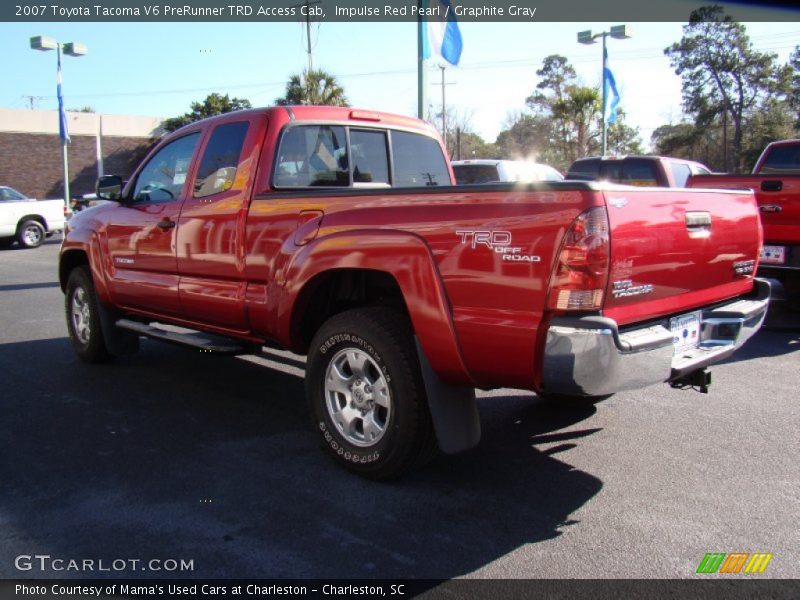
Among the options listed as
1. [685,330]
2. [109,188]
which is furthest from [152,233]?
[685,330]

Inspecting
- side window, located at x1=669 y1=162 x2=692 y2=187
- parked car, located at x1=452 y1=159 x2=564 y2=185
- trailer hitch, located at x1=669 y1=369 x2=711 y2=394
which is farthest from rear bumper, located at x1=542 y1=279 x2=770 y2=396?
side window, located at x1=669 y1=162 x2=692 y2=187

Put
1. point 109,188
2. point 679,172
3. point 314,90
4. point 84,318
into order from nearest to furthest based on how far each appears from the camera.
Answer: point 109,188, point 84,318, point 679,172, point 314,90

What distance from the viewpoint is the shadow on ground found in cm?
307

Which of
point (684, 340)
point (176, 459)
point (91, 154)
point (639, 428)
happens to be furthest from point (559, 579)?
point (91, 154)

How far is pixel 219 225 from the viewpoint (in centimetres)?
464

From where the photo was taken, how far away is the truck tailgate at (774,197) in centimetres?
698

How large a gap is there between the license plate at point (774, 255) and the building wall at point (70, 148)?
32.9 metres

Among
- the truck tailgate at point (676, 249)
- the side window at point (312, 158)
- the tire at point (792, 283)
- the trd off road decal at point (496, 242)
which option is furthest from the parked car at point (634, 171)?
the trd off road decal at point (496, 242)

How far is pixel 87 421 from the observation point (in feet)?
15.7

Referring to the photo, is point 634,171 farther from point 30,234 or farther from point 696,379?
point 30,234

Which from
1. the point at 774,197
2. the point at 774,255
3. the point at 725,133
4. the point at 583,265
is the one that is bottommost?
the point at 774,255

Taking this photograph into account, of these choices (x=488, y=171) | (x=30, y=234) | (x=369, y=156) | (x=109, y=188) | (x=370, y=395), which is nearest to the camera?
(x=370, y=395)

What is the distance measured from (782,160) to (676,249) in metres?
6.27

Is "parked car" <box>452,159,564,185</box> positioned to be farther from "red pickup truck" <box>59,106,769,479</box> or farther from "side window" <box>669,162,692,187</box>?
"red pickup truck" <box>59,106,769,479</box>
